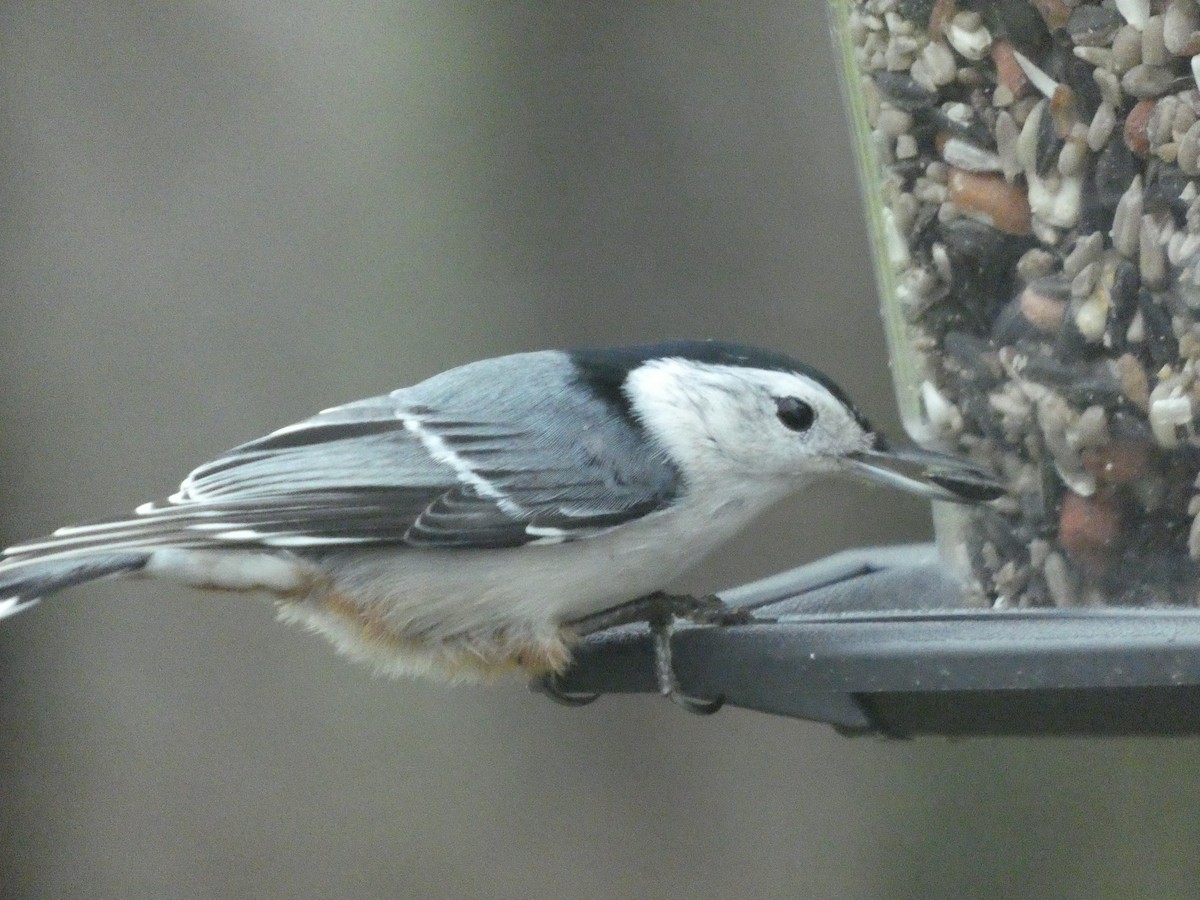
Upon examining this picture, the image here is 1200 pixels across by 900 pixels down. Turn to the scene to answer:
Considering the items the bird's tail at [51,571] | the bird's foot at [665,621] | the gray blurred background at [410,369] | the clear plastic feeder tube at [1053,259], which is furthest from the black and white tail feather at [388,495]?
the gray blurred background at [410,369]

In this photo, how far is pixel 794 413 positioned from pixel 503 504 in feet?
1.44

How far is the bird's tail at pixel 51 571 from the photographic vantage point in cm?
221

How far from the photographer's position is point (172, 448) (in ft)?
11.6

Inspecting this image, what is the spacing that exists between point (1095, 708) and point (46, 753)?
2.42 m

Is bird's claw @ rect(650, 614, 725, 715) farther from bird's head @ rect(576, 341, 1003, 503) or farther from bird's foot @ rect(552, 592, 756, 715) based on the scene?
bird's head @ rect(576, 341, 1003, 503)

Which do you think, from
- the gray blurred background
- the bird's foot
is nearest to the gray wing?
the bird's foot

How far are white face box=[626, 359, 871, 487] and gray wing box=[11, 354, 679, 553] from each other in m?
0.06

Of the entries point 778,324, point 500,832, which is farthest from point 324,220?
point 500,832

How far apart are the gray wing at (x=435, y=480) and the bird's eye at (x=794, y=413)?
0.18 m

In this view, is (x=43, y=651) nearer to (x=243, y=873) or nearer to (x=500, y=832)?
(x=243, y=873)

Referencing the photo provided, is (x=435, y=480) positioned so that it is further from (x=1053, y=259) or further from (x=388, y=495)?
(x=1053, y=259)

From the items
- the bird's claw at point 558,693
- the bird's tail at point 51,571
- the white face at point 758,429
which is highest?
the bird's tail at point 51,571

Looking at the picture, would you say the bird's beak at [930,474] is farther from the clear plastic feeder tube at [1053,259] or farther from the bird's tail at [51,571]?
the bird's tail at [51,571]

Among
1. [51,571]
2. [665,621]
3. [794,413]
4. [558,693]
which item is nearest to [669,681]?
[665,621]
